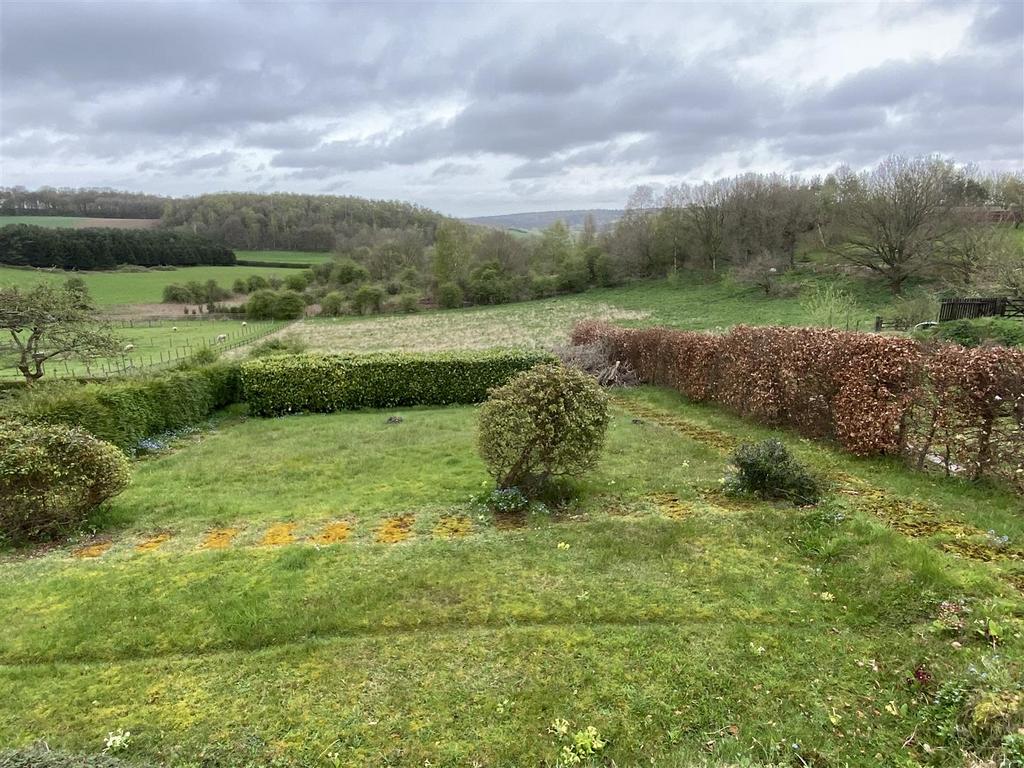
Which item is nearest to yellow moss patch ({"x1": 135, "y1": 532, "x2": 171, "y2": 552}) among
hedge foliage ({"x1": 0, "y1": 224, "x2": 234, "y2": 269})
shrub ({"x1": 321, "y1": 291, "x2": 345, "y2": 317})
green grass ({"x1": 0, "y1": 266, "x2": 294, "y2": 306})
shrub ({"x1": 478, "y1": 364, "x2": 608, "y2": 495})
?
shrub ({"x1": 478, "y1": 364, "x2": 608, "y2": 495})

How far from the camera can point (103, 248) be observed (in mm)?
68062

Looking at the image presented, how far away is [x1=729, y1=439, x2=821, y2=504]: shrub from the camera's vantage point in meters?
7.25

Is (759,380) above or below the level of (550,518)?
above

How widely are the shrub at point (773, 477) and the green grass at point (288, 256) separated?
265ft

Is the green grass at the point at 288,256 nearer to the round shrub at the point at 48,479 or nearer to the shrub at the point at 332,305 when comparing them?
the shrub at the point at 332,305

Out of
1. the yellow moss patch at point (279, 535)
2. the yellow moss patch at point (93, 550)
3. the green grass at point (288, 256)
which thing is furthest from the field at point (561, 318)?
the green grass at point (288, 256)

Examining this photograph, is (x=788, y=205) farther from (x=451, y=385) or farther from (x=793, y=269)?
(x=451, y=385)

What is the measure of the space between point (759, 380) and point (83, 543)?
38.2 ft

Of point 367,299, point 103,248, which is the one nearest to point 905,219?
point 367,299

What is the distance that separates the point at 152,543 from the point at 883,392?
1029 centimetres

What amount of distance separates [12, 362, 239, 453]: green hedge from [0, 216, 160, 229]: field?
270ft

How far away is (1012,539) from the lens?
19.1ft

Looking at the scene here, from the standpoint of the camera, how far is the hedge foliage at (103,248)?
198 feet

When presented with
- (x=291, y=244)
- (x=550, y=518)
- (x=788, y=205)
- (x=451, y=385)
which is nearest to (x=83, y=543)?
(x=550, y=518)
